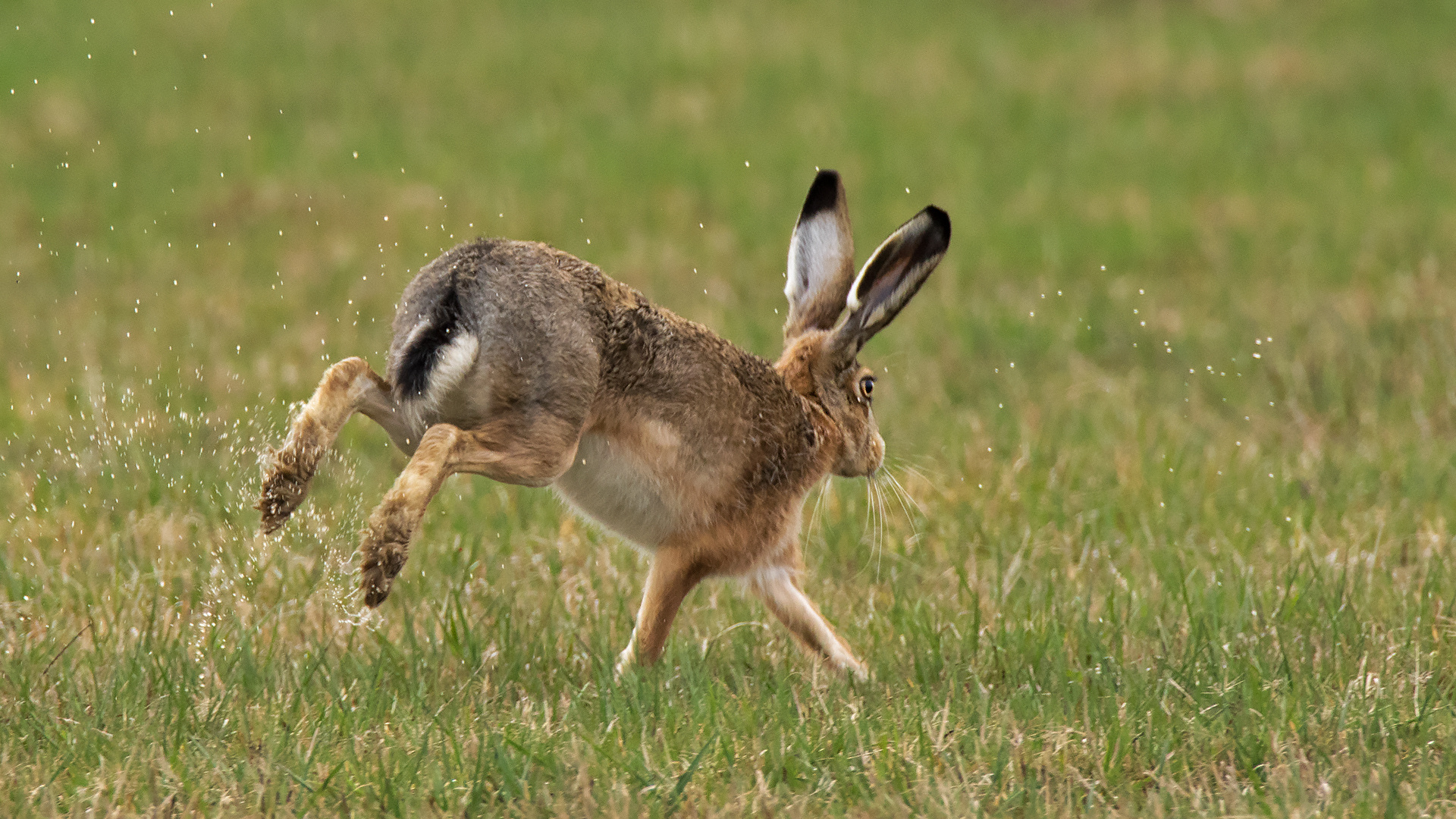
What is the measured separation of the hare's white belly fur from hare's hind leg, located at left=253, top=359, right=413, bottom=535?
0.45m

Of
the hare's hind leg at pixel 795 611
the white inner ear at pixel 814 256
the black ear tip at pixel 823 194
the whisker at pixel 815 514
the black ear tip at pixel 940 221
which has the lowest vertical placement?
the whisker at pixel 815 514

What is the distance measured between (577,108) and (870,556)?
8.40 meters

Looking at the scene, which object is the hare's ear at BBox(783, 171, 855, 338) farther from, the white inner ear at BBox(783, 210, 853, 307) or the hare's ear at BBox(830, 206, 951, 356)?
the hare's ear at BBox(830, 206, 951, 356)

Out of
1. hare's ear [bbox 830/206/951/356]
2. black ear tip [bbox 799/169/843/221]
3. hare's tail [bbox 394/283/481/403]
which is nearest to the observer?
hare's tail [bbox 394/283/481/403]

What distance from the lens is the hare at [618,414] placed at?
4059mm

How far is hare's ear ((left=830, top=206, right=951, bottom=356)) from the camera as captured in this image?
15.1ft

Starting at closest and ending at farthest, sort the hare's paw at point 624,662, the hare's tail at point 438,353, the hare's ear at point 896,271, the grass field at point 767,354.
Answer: the grass field at point 767,354
the hare's tail at point 438,353
the hare's paw at point 624,662
the hare's ear at point 896,271

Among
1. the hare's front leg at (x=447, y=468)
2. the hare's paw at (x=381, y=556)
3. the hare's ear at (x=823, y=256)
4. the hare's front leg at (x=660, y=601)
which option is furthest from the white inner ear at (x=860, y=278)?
the hare's paw at (x=381, y=556)

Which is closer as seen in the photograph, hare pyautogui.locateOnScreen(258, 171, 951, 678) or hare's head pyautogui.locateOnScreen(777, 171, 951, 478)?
hare pyautogui.locateOnScreen(258, 171, 951, 678)

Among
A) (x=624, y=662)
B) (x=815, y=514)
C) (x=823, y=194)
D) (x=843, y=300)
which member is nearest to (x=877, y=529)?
(x=815, y=514)

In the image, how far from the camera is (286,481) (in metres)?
4.19

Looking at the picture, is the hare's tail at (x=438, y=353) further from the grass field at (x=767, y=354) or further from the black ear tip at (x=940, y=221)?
the black ear tip at (x=940, y=221)

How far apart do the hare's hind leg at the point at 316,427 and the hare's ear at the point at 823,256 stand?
1492mm

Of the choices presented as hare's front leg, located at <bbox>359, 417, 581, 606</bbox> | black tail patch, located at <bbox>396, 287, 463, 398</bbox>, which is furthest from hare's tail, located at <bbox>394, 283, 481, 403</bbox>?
Result: hare's front leg, located at <bbox>359, 417, 581, 606</bbox>
